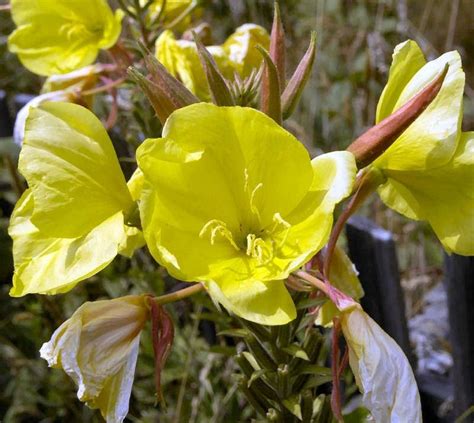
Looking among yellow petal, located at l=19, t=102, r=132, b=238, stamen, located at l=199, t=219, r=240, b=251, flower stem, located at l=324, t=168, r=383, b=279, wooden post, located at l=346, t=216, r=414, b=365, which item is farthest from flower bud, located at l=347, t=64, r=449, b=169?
wooden post, located at l=346, t=216, r=414, b=365

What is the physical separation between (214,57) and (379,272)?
2.05ft

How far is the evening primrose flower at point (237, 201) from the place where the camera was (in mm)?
677

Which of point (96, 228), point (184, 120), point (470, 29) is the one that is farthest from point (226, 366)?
point (470, 29)

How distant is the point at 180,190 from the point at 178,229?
0.12 ft

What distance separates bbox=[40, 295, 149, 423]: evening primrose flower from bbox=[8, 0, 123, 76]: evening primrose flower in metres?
0.67

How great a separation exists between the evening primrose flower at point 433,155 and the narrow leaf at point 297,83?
0.28 feet

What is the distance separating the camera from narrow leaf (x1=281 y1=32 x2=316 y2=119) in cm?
78

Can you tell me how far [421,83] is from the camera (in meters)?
0.75

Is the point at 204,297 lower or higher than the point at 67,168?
lower

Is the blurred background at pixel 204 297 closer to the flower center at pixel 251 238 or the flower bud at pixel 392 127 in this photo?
the flower center at pixel 251 238

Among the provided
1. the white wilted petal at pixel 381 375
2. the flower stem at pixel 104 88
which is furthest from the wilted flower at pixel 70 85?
the white wilted petal at pixel 381 375

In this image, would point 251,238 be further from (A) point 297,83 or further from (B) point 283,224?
(A) point 297,83

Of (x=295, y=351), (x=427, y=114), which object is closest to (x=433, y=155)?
(x=427, y=114)

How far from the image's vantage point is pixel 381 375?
2.19ft
